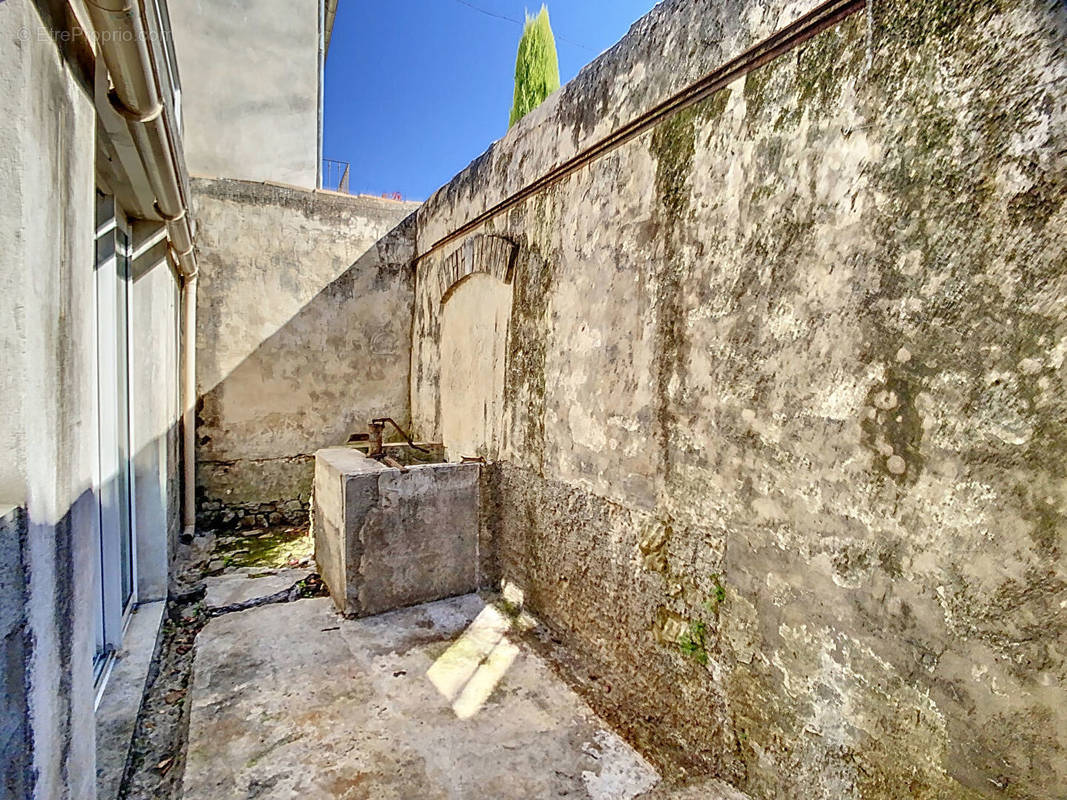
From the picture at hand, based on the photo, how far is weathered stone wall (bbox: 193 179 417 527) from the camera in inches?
219

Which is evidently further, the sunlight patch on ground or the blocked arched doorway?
the blocked arched doorway

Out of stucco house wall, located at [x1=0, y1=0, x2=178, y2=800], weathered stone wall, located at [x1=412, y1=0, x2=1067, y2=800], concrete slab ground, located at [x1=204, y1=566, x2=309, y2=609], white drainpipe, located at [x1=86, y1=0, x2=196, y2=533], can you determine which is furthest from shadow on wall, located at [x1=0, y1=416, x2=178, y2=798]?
concrete slab ground, located at [x1=204, y1=566, x2=309, y2=609]

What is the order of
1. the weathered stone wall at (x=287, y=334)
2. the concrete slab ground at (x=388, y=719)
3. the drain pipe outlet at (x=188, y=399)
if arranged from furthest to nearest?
the weathered stone wall at (x=287, y=334), the drain pipe outlet at (x=188, y=399), the concrete slab ground at (x=388, y=719)

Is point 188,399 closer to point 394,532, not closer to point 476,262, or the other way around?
point 394,532

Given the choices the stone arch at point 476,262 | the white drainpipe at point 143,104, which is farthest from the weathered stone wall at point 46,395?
the stone arch at point 476,262

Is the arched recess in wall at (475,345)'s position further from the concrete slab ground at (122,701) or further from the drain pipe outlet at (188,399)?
the concrete slab ground at (122,701)

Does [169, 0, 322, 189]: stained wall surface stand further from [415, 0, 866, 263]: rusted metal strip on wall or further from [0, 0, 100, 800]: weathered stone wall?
[0, 0, 100, 800]: weathered stone wall

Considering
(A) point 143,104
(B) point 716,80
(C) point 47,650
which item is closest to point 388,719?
(C) point 47,650

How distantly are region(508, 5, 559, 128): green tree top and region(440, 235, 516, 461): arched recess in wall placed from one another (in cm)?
1362

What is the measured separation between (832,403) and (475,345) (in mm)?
3331

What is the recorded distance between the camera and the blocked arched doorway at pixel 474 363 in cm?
433

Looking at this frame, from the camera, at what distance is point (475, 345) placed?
4.79 m

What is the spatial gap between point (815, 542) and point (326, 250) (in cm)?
571

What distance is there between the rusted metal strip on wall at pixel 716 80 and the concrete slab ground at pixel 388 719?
3.05 m
